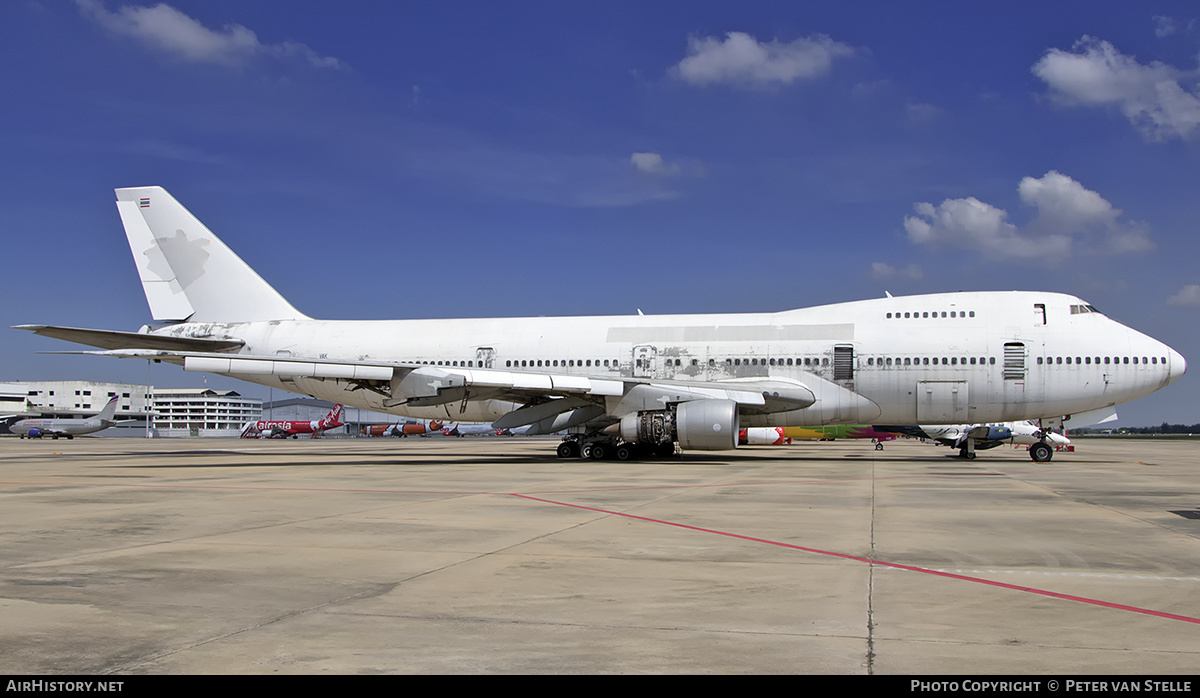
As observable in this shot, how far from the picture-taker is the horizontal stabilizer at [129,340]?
72.0 ft

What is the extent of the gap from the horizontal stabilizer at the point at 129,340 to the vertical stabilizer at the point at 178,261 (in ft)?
4.37

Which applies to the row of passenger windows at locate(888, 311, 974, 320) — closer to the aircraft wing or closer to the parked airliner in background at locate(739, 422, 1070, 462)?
the aircraft wing

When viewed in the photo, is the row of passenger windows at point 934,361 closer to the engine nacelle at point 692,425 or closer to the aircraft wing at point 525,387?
the aircraft wing at point 525,387

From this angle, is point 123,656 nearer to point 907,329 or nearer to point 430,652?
point 430,652

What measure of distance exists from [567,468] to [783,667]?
56.2ft

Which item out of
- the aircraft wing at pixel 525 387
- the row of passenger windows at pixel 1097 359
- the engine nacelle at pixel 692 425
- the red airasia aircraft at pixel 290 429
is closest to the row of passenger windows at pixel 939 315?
the row of passenger windows at pixel 1097 359

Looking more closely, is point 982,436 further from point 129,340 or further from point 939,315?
point 129,340

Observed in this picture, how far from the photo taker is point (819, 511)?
11539 mm

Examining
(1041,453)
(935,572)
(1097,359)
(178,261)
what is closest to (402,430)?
(178,261)

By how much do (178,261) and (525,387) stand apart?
45.1 feet

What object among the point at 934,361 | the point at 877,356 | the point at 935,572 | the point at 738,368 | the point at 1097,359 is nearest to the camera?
the point at 935,572

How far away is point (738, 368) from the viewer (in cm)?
2461

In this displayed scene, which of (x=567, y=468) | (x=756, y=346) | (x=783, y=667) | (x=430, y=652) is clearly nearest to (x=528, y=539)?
(x=430, y=652)

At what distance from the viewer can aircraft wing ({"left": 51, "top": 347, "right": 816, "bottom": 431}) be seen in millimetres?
22844
